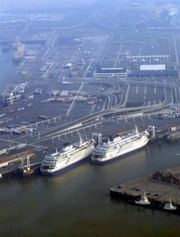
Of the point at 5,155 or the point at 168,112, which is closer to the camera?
the point at 5,155

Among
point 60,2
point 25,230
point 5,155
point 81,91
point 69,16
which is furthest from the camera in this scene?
point 60,2

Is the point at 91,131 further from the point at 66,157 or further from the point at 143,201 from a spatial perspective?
the point at 143,201

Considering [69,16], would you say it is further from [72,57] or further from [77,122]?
[77,122]

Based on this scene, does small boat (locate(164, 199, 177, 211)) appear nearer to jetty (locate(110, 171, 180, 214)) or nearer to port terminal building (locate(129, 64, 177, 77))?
jetty (locate(110, 171, 180, 214))

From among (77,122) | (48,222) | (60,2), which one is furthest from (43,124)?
(60,2)

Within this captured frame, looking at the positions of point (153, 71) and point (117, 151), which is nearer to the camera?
point (117, 151)

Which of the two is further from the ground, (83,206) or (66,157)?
(66,157)

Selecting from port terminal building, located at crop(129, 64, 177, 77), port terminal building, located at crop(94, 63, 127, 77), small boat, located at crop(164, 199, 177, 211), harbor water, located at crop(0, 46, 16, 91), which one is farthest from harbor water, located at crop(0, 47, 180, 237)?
harbor water, located at crop(0, 46, 16, 91)

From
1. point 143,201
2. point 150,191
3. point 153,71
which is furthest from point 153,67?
point 143,201
